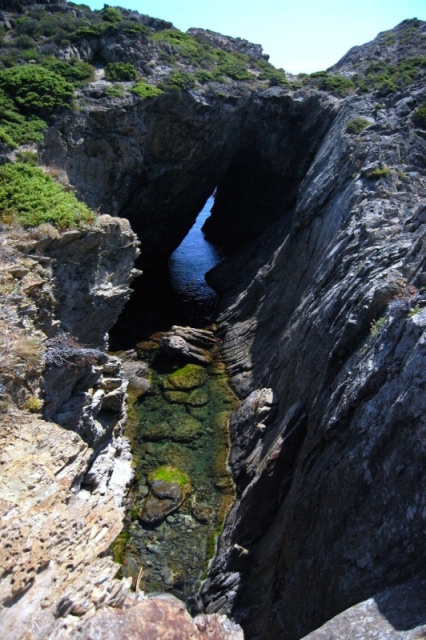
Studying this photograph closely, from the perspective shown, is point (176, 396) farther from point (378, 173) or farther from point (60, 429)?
point (378, 173)

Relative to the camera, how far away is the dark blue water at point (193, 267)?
150 ft

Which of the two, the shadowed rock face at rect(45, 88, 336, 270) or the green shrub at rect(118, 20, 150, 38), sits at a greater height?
the green shrub at rect(118, 20, 150, 38)

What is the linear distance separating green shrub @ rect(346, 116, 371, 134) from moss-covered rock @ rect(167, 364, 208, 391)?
1939 cm

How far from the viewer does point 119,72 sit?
35750 millimetres

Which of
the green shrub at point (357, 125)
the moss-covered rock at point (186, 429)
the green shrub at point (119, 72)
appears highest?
the green shrub at point (357, 125)

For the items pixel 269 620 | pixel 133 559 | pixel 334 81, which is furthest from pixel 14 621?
pixel 334 81

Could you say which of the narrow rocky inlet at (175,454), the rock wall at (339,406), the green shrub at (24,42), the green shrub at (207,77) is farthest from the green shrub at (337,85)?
the green shrub at (24,42)

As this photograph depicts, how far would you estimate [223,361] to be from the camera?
3350 centimetres

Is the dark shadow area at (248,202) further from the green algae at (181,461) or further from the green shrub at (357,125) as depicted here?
the green algae at (181,461)

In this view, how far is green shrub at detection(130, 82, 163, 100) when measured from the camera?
1335 inches

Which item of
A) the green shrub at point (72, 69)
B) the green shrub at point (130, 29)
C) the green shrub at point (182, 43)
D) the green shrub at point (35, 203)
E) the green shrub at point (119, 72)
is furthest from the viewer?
the green shrub at point (182, 43)

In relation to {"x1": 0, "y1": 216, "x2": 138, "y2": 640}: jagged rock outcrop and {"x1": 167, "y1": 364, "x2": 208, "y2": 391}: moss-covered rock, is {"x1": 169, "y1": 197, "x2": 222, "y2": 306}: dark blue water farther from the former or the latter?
{"x1": 0, "y1": 216, "x2": 138, "y2": 640}: jagged rock outcrop

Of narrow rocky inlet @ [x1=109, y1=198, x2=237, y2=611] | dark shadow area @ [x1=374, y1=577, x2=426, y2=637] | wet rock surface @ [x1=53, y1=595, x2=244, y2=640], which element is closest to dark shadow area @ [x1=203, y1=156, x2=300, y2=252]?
narrow rocky inlet @ [x1=109, y1=198, x2=237, y2=611]

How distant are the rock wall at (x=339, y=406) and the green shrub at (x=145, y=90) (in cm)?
1389
